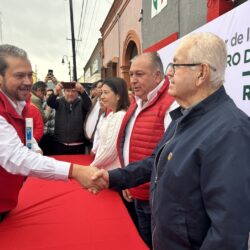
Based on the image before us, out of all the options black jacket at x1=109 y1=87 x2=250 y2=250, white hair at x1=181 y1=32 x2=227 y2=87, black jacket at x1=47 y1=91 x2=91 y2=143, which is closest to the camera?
black jacket at x1=109 y1=87 x2=250 y2=250

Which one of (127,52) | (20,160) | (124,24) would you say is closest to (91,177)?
(20,160)

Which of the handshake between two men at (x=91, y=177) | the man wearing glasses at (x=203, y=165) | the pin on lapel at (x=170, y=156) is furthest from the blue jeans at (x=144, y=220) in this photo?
the pin on lapel at (x=170, y=156)

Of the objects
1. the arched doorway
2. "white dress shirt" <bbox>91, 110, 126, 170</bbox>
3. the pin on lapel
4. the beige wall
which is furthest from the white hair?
the arched doorway

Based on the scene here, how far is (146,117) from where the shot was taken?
6.76 feet

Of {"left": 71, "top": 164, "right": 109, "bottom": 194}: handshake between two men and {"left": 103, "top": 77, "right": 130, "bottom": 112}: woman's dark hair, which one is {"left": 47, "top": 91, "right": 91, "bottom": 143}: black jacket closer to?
{"left": 103, "top": 77, "right": 130, "bottom": 112}: woman's dark hair

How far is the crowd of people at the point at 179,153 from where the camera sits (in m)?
0.97

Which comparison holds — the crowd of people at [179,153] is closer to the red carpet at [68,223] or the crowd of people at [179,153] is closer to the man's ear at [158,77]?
the man's ear at [158,77]

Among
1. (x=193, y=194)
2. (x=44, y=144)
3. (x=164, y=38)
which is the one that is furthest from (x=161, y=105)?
(x=164, y=38)

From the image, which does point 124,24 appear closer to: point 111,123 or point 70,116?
point 70,116

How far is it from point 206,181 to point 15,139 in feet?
3.70

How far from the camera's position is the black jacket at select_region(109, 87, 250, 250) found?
0.96 metres

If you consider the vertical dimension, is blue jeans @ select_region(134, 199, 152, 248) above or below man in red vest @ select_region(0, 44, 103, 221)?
below

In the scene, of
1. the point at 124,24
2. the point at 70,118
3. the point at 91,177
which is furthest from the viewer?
the point at 124,24

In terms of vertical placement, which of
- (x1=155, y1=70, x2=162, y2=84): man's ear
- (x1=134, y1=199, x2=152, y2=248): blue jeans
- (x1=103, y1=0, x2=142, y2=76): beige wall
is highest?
(x1=103, y1=0, x2=142, y2=76): beige wall
